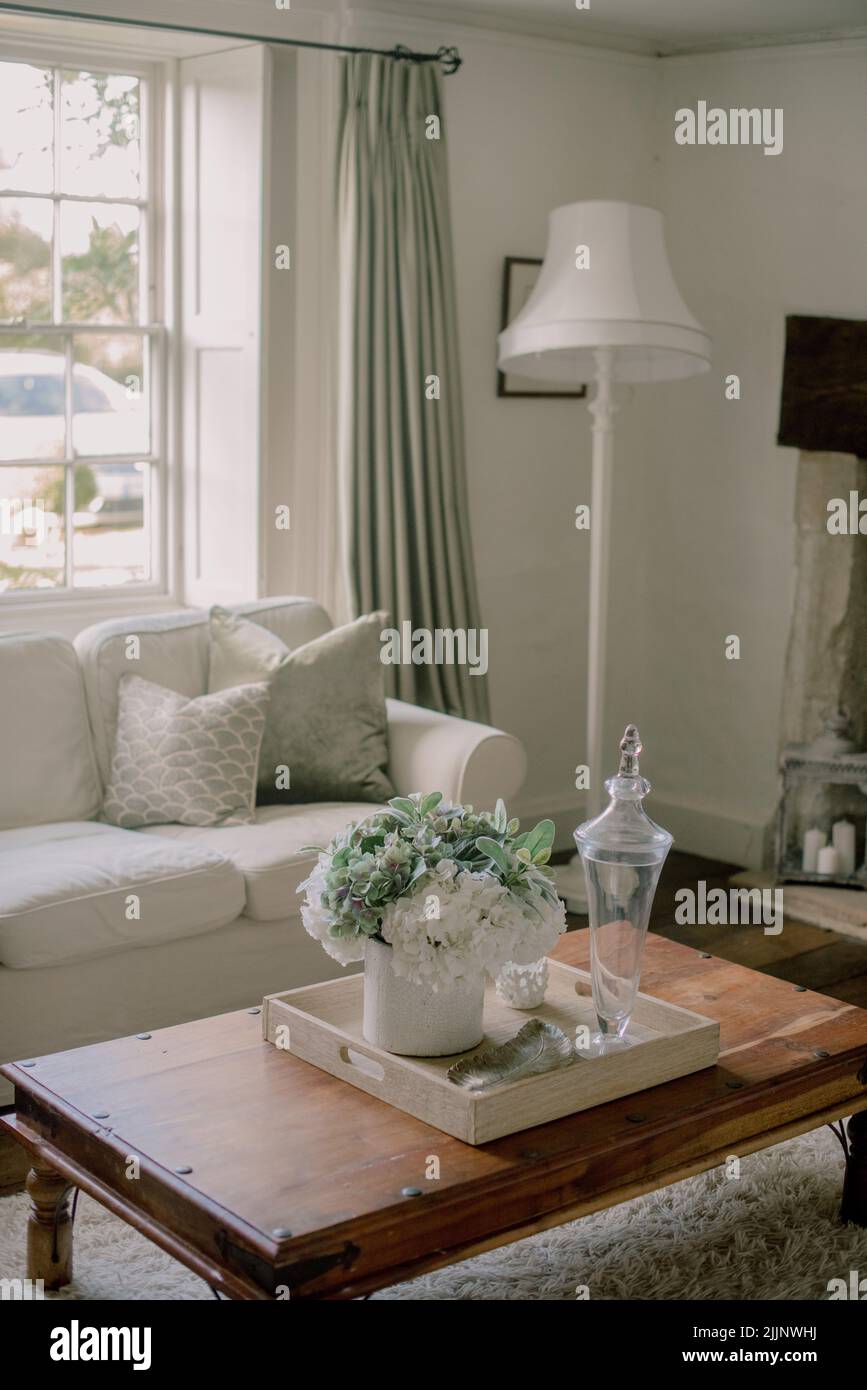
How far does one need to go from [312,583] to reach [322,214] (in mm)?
1039

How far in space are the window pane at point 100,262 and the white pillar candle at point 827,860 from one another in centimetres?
255

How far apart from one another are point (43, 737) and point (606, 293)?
6.09 ft

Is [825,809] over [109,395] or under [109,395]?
under

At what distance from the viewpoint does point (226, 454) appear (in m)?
4.45

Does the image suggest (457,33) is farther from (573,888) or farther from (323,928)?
(323,928)

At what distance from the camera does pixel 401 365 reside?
14.4 feet

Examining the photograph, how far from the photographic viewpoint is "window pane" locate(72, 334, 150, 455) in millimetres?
4375

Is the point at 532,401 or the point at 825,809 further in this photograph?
the point at 532,401

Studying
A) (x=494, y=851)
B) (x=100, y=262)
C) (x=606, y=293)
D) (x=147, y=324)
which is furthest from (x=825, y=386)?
(x=494, y=851)

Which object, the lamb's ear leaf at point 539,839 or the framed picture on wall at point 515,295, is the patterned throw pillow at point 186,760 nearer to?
the lamb's ear leaf at point 539,839

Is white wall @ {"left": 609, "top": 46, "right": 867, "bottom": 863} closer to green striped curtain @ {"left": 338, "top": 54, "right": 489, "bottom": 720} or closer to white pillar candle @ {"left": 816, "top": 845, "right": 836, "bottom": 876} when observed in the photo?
white pillar candle @ {"left": 816, "top": 845, "right": 836, "bottom": 876}

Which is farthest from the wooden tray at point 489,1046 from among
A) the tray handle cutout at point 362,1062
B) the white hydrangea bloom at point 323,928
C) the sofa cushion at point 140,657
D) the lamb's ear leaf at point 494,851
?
the sofa cushion at point 140,657

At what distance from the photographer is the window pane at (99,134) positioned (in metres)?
4.22

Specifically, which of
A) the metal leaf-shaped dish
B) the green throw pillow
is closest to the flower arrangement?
the metal leaf-shaped dish
